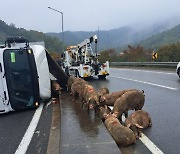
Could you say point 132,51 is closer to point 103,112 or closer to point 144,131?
point 103,112

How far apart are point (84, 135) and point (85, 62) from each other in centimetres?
1878

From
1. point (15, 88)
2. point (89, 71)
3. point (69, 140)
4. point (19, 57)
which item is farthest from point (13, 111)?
point (89, 71)

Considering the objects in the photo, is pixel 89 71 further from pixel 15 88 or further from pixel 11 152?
pixel 11 152

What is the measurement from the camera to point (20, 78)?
1105cm

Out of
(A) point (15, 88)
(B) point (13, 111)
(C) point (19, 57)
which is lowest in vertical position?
(B) point (13, 111)

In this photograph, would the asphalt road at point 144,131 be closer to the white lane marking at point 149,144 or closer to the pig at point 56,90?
the white lane marking at point 149,144

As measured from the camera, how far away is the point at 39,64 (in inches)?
465

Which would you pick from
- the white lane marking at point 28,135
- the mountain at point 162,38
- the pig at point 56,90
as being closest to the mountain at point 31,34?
the mountain at point 162,38

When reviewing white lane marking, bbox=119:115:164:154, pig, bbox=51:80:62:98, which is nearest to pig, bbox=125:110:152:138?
white lane marking, bbox=119:115:164:154

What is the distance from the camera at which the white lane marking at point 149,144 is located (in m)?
6.41

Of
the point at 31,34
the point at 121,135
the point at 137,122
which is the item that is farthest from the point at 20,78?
the point at 31,34

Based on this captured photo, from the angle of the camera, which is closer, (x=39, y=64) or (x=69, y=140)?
(x=69, y=140)

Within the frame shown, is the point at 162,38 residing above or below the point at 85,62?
above

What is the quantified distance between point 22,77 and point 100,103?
2.86 m
